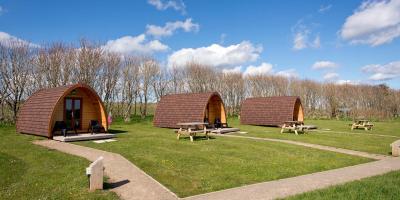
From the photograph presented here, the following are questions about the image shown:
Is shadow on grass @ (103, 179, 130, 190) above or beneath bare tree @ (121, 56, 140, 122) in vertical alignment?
beneath

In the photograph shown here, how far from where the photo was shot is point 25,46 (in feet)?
96.1

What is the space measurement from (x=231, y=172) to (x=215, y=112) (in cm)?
1729

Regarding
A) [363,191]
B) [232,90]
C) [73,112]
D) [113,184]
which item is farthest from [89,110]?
[232,90]

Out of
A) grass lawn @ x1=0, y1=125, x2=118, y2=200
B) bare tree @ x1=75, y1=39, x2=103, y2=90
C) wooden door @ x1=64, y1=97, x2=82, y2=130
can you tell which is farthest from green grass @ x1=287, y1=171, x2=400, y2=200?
bare tree @ x1=75, y1=39, x2=103, y2=90

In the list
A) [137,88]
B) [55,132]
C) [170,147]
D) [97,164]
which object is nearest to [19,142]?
[55,132]

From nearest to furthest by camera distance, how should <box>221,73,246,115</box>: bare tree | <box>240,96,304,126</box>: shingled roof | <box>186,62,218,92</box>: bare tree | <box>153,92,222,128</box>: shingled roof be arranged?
<box>153,92,222,128</box>: shingled roof < <box>240,96,304,126</box>: shingled roof < <box>186,62,218,92</box>: bare tree < <box>221,73,246,115</box>: bare tree

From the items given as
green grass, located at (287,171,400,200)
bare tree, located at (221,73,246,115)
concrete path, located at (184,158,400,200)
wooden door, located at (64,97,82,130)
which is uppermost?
bare tree, located at (221,73,246,115)

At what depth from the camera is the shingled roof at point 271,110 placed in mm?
29125

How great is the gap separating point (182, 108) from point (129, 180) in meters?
16.9

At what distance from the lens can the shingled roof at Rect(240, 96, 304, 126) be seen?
95.6 feet

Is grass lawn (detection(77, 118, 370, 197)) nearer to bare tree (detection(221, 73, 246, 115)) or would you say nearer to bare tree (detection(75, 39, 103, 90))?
bare tree (detection(75, 39, 103, 90))

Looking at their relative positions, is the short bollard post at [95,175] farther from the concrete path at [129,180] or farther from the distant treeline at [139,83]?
the distant treeline at [139,83]

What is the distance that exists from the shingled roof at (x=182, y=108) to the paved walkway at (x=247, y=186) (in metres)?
12.0

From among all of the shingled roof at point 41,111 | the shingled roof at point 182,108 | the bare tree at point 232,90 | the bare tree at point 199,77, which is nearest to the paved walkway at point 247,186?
the shingled roof at point 41,111
